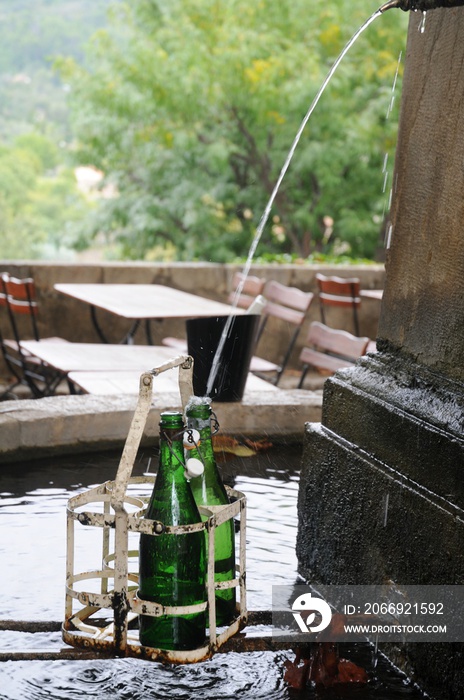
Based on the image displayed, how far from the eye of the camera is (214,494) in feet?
5.10

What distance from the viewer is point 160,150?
1655cm

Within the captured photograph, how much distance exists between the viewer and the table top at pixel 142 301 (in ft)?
18.6

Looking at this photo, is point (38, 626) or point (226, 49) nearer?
point (38, 626)

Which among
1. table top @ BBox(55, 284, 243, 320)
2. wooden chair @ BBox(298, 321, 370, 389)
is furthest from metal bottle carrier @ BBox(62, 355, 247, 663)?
table top @ BBox(55, 284, 243, 320)

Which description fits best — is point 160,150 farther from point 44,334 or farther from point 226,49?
point 44,334

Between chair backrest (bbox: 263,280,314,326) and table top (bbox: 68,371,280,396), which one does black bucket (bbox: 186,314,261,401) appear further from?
chair backrest (bbox: 263,280,314,326)

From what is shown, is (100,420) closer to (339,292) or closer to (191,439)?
(191,439)

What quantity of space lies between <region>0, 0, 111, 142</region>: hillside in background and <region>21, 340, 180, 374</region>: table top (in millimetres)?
39624

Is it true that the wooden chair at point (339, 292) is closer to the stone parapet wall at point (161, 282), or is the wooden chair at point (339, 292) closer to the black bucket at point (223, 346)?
the stone parapet wall at point (161, 282)

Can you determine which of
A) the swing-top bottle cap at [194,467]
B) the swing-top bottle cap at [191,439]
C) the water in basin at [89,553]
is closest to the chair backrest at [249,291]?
the water in basin at [89,553]

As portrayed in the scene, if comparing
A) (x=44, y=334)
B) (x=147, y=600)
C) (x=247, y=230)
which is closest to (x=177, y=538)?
(x=147, y=600)

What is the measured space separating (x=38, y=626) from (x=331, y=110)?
1408cm

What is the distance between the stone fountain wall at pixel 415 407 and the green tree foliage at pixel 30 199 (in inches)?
1241

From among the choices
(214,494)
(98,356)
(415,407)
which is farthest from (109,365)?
(214,494)
